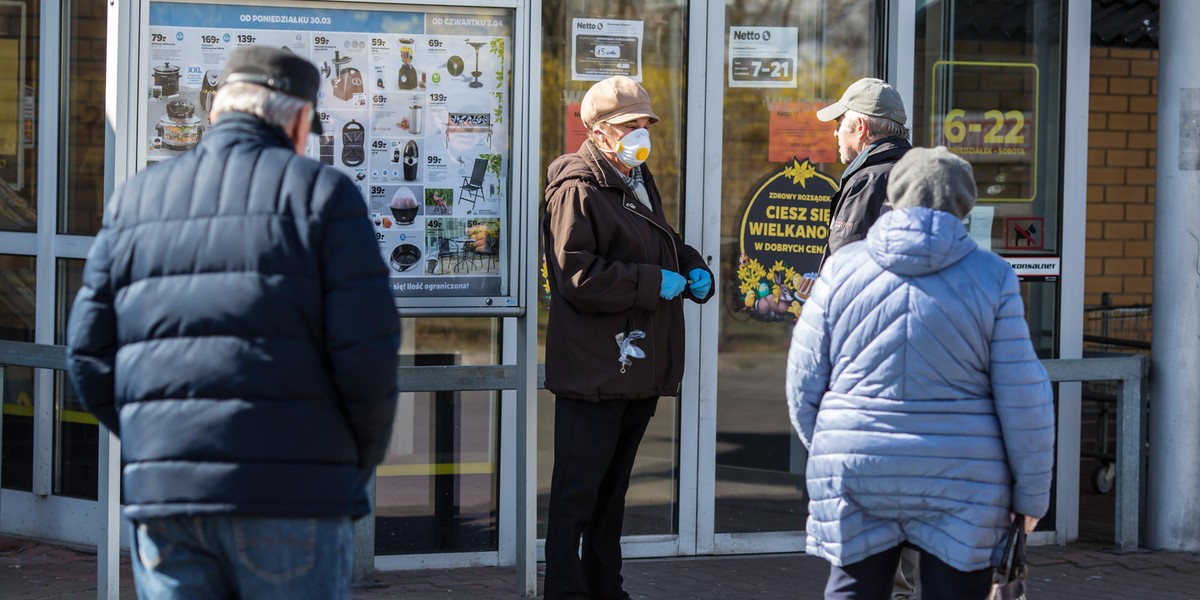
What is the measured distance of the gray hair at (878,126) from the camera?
4801 mm

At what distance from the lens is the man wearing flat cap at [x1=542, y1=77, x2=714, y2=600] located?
182 inches

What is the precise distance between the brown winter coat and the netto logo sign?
1.55 meters

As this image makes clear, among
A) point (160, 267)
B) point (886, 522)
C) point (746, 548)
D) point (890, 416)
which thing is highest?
point (160, 267)

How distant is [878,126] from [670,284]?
0.89 meters

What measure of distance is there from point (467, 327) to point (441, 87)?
117 cm

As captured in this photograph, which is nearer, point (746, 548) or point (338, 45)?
point (338, 45)

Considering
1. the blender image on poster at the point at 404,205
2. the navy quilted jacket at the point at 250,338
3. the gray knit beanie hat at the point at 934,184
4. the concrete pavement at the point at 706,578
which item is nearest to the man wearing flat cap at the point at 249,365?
the navy quilted jacket at the point at 250,338

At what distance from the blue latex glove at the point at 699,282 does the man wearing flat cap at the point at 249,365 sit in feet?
7.01

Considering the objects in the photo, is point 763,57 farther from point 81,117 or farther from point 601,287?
point 81,117

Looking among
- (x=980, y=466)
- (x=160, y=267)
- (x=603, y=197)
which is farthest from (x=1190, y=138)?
(x=160, y=267)

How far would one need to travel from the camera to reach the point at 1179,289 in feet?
20.6

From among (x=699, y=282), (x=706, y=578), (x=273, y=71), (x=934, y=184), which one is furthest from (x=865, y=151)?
(x=273, y=71)

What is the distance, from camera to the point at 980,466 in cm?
331

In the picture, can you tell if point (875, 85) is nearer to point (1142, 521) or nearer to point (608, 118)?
point (608, 118)
